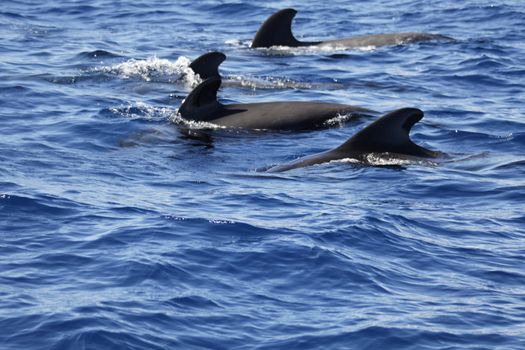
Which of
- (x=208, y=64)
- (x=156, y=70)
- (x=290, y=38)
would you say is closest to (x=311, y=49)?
(x=290, y=38)

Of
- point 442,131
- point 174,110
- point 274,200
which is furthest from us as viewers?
point 174,110

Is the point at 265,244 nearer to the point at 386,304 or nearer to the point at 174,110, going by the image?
the point at 386,304

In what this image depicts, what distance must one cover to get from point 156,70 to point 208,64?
197 cm

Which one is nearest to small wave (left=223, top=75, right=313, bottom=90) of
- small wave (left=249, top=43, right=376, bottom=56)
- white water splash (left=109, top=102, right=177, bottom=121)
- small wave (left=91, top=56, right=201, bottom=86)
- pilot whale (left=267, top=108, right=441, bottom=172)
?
small wave (left=91, top=56, right=201, bottom=86)

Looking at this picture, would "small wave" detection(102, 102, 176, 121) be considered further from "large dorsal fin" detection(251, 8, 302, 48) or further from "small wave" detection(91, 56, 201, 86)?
"large dorsal fin" detection(251, 8, 302, 48)

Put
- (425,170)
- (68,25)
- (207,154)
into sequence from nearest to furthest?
(425,170) < (207,154) < (68,25)

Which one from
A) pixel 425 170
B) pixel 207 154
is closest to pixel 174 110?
pixel 207 154

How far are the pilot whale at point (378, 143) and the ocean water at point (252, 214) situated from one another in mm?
281

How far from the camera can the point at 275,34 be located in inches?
1075

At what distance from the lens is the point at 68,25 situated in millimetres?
30312

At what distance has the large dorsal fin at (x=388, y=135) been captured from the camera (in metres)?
15.8

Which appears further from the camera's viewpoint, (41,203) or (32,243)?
(41,203)

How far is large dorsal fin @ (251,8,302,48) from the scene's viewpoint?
27125mm

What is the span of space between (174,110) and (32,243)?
7853mm
